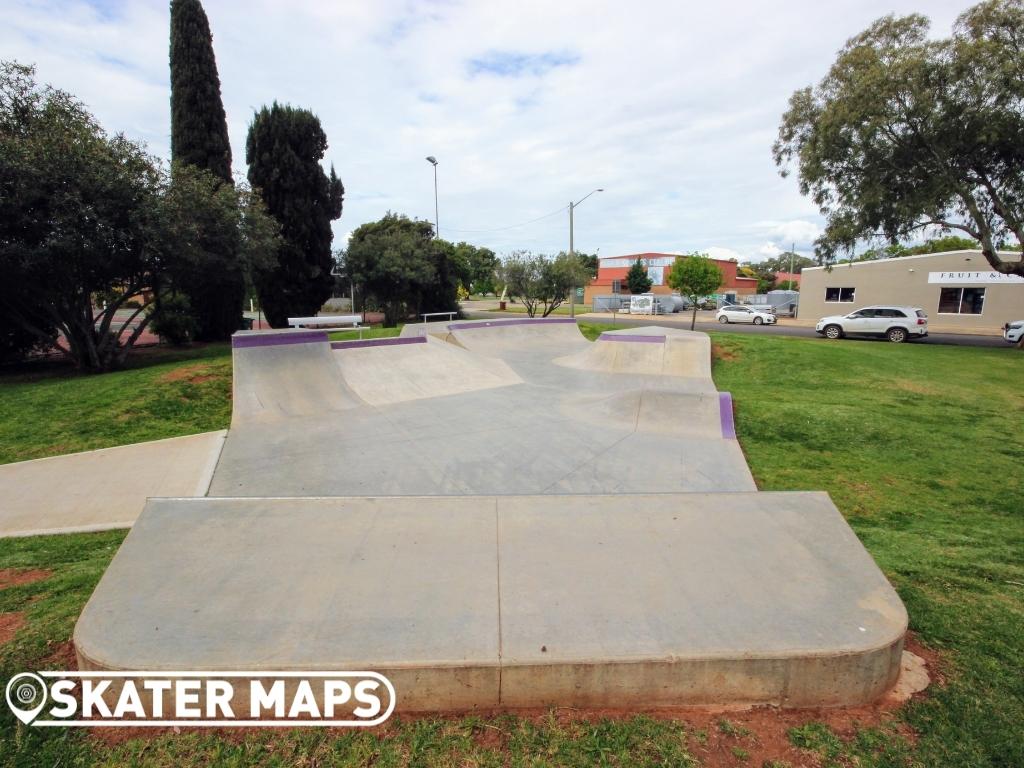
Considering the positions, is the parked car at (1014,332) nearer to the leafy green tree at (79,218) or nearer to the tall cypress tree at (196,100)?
the leafy green tree at (79,218)

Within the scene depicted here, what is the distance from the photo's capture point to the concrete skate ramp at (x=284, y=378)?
8.94 m

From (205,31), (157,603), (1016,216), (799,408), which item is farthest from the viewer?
(205,31)

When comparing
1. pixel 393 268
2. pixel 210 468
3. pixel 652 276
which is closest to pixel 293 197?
pixel 393 268

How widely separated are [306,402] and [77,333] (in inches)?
364

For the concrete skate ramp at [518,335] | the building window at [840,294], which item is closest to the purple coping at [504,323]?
the concrete skate ramp at [518,335]

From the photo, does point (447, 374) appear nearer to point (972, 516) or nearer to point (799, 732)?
point (972, 516)

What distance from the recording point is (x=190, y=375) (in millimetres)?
10445

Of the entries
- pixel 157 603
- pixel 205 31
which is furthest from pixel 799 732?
pixel 205 31

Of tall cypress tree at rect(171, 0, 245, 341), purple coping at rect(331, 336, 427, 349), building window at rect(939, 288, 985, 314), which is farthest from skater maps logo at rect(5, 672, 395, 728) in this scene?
building window at rect(939, 288, 985, 314)

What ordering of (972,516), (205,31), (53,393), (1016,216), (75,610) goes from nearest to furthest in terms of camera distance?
(75,610) → (972,516) → (53,393) → (1016,216) → (205,31)

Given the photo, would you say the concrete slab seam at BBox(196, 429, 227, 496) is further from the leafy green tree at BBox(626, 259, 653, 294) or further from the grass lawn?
the leafy green tree at BBox(626, 259, 653, 294)

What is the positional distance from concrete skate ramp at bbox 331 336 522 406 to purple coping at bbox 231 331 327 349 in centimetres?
60

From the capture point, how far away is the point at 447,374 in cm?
1195

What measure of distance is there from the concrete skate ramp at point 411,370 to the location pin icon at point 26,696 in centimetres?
732
